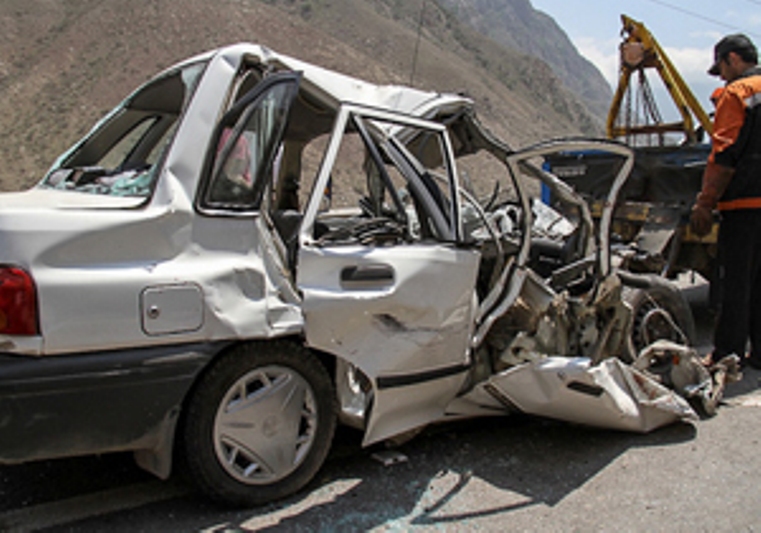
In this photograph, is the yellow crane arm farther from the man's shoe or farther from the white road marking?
the white road marking

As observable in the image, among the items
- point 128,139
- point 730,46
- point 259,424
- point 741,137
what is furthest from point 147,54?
point 259,424

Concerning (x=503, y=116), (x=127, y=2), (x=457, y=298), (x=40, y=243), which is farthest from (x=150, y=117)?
(x=503, y=116)

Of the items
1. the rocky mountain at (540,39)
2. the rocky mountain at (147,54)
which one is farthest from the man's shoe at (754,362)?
the rocky mountain at (540,39)

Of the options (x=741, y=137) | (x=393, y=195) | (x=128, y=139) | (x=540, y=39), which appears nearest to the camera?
(x=393, y=195)

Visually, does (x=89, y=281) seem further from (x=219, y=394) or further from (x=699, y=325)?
(x=699, y=325)

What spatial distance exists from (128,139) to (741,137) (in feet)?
13.3

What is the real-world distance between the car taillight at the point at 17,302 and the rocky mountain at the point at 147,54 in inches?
840

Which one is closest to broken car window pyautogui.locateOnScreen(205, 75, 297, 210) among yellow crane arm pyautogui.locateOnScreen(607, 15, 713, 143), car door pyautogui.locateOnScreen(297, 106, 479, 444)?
car door pyautogui.locateOnScreen(297, 106, 479, 444)

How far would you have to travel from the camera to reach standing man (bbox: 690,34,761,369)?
185 inches

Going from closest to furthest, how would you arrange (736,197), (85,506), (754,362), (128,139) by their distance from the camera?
(85,506)
(128,139)
(736,197)
(754,362)

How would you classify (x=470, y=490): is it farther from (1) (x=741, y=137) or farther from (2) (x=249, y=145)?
(1) (x=741, y=137)

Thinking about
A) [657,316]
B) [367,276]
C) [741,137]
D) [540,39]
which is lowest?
[657,316]

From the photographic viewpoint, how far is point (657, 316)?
188 inches

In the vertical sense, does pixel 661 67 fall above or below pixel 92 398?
above
